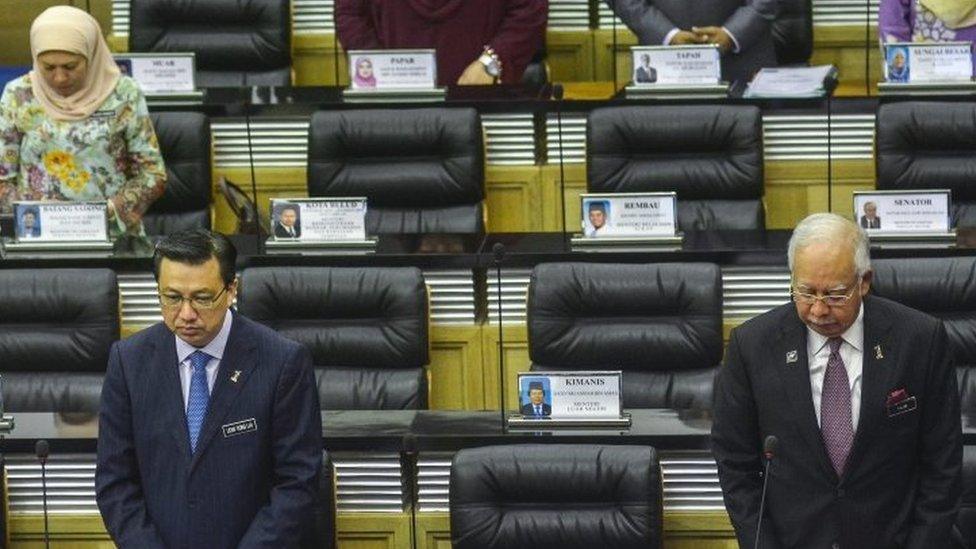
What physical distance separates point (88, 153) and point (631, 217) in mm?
1242

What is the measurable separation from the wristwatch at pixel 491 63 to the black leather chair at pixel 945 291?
1.70 metres

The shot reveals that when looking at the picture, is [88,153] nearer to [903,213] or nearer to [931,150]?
[903,213]

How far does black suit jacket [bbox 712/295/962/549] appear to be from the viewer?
9.65 ft

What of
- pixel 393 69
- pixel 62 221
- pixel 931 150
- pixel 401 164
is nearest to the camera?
pixel 62 221

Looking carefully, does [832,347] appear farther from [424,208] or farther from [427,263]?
[424,208]

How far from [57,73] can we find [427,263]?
926 mm

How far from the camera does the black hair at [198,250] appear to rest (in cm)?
300

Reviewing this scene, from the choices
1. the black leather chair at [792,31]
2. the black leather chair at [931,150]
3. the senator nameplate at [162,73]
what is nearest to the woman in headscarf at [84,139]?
the senator nameplate at [162,73]

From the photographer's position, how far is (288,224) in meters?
4.31

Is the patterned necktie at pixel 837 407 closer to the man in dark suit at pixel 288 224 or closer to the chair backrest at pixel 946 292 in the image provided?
the chair backrest at pixel 946 292

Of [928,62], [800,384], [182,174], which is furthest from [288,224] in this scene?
[928,62]

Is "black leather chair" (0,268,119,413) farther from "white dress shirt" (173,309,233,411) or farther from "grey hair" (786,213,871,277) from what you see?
"grey hair" (786,213,871,277)

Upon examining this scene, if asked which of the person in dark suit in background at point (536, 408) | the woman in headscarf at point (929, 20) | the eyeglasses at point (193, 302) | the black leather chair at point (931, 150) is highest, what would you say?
the woman in headscarf at point (929, 20)

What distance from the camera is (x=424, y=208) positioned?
193 inches
